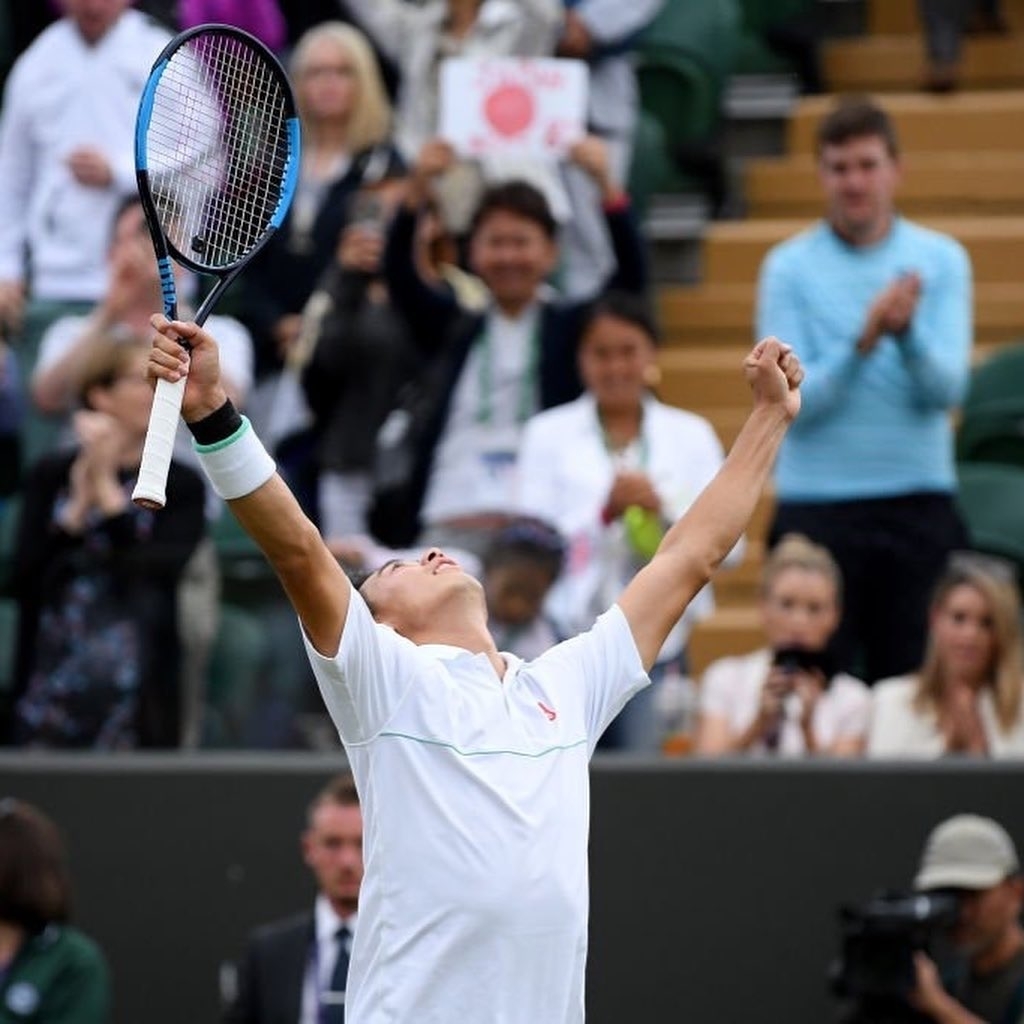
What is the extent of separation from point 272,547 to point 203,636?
12.0 ft

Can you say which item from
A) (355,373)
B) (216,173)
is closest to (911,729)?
(355,373)

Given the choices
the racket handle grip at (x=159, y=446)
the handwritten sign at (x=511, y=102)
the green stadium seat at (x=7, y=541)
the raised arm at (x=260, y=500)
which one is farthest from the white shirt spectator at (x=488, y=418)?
the racket handle grip at (x=159, y=446)

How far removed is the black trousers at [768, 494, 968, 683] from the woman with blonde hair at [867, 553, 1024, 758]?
23 cm

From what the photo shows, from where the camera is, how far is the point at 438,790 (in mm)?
4883

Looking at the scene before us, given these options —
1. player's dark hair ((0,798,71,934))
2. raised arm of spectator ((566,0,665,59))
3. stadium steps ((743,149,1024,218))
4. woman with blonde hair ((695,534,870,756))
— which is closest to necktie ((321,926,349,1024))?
player's dark hair ((0,798,71,934))

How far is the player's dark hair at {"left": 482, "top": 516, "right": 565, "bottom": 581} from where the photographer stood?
820cm

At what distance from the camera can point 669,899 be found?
818 centimetres

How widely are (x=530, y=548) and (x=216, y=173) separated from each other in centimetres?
254

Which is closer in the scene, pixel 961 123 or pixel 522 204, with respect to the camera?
pixel 522 204

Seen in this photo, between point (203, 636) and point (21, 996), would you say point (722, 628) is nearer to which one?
point (203, 636)

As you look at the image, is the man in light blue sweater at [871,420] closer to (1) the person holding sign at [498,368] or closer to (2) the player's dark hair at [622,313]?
(2) the player's dark hair at [622,313]

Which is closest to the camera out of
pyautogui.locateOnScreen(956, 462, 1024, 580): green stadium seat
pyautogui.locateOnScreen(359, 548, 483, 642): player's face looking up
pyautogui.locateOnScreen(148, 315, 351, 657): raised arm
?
pyautogui.locateOnScreen(148, 315, 351, 657): raised arm

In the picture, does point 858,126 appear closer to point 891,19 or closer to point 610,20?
point 610,20

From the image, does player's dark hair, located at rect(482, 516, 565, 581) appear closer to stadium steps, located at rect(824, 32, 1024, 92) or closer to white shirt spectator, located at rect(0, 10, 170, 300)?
white shirt spectator, located at rect(0, 10, 170, 300)
